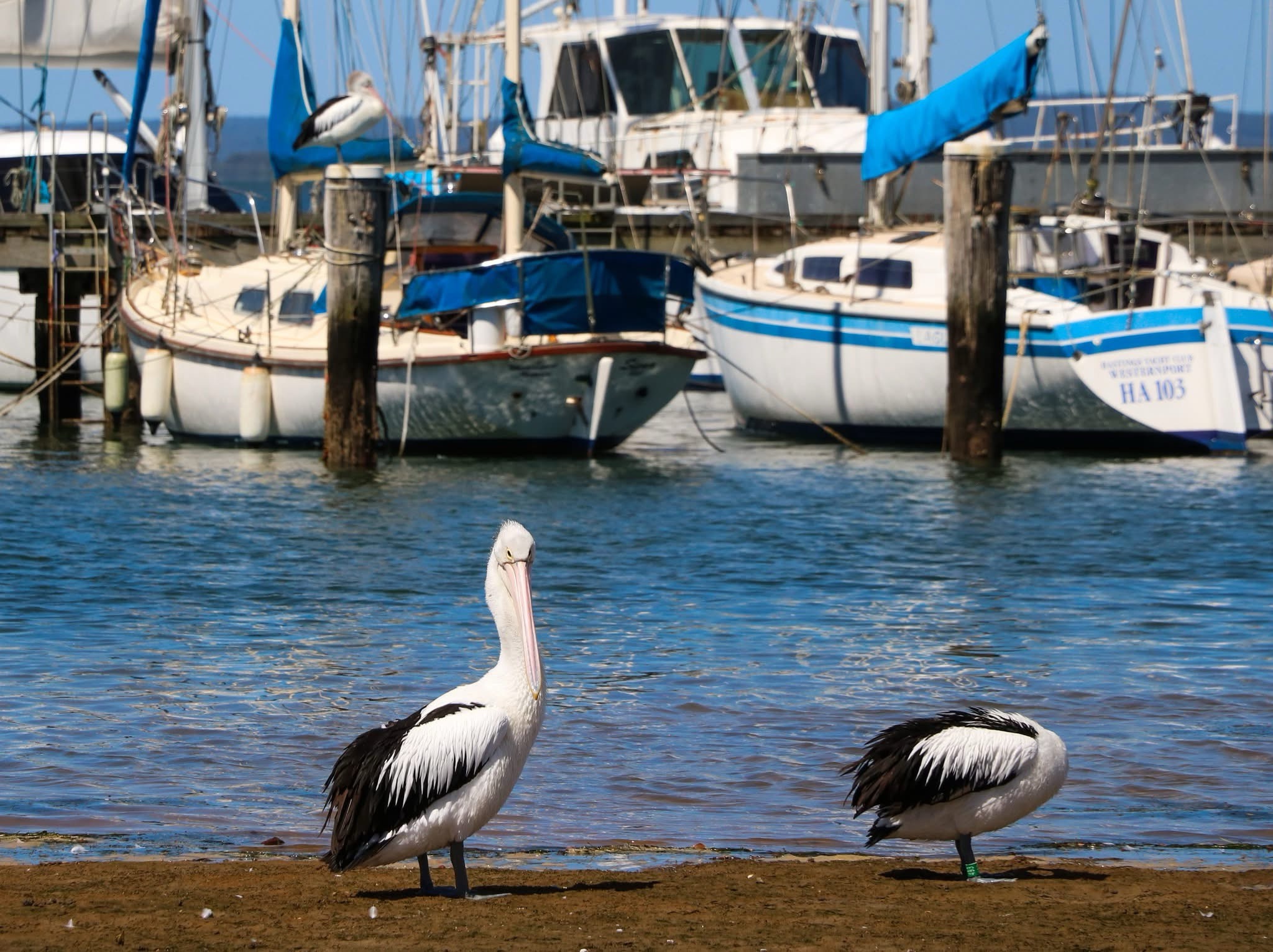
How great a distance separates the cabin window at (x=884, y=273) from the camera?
2244 cm

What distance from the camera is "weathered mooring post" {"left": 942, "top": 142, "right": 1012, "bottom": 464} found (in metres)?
19.0

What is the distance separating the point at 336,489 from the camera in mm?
18203

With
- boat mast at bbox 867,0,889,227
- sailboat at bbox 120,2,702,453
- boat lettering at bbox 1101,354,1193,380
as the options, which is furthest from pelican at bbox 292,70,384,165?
boat lettering at bbox 1101,354,1193,380

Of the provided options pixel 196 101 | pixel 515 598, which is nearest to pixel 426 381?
pixel 196 101

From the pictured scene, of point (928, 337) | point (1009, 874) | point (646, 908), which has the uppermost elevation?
point (928, 337)

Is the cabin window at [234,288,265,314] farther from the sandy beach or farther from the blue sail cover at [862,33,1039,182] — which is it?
the sandy beach

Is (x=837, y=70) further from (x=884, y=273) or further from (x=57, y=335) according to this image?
(x=57, y=335)

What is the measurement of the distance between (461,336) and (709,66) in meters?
14.6

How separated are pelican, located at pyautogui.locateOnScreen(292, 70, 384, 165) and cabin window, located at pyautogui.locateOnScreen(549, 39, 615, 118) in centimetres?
1266

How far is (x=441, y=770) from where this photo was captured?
5.66 meters

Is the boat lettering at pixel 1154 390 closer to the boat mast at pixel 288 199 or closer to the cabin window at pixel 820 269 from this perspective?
the cabin window at pixel 820 269

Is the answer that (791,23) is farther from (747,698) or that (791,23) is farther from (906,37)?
(747,698)

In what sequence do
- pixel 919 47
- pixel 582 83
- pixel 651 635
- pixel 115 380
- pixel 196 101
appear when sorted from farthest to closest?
pixel 582 83, pixel 196 101, pixel 919 47, pixel 115 380, pixel 651 635

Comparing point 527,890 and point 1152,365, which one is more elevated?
point 1152,365
